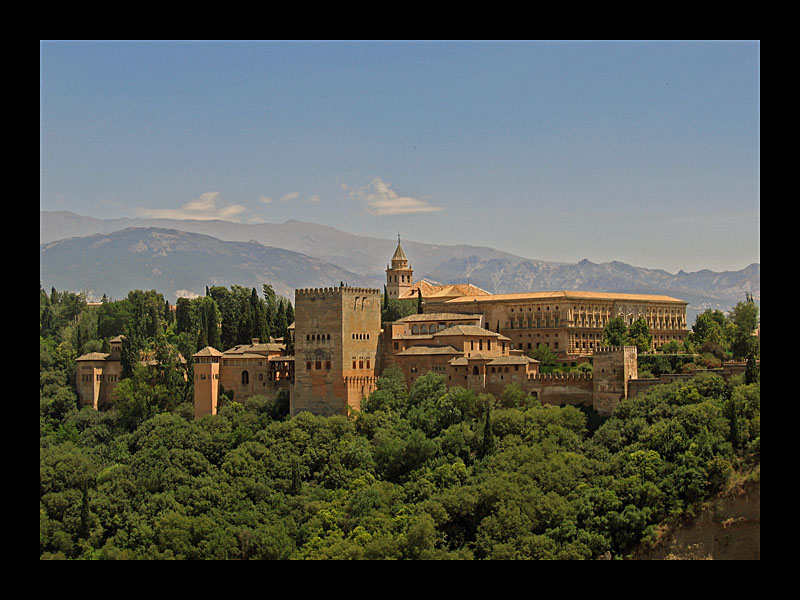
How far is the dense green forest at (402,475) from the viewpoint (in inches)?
1271

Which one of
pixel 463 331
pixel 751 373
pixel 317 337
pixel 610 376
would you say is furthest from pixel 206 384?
pixel 751 373

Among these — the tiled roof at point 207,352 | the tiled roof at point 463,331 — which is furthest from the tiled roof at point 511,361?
the tiled roof at point 207,352

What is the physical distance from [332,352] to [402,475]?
6.66 metres

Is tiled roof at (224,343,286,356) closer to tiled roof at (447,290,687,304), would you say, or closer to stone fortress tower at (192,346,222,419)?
stone fortress tower at (192,346,222,419)

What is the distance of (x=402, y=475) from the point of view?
121 ft

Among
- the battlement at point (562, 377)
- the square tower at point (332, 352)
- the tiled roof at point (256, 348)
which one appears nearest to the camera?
the battlement at point (562, 377)

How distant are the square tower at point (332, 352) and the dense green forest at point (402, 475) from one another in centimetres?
104

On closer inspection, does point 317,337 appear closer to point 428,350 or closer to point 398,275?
point 428,350

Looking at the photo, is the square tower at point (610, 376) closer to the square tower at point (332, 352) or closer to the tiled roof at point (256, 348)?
the square tower at point (332, 352)

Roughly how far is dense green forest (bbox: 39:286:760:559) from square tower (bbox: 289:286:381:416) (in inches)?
40.7

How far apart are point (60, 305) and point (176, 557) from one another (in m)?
45.9

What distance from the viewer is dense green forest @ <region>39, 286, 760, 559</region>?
32281 mm

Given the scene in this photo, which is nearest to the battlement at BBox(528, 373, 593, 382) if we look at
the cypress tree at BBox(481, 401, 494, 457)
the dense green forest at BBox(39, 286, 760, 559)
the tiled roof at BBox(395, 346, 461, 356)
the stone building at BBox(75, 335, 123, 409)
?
the dense green forest at BBox(39, 286, 760, 559)
